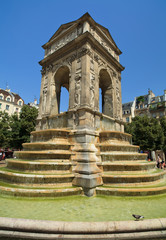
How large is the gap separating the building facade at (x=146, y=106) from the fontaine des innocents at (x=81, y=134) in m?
34.2

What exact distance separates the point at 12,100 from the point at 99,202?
50567 mm

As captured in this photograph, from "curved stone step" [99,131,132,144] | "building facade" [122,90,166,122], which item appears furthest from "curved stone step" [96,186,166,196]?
"building facade" [122,90,166,122]

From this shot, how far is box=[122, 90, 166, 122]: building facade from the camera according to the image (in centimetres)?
4356

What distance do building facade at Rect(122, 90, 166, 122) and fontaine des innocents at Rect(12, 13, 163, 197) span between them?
112 ft

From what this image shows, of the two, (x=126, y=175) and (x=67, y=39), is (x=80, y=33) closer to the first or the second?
(x=67, y=39)

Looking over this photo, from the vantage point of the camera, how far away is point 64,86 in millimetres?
15406

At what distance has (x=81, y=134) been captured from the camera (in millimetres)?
8070

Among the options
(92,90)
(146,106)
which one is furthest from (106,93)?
(146,106)

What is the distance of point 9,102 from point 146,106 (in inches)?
1895

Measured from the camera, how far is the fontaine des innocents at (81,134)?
229 inches

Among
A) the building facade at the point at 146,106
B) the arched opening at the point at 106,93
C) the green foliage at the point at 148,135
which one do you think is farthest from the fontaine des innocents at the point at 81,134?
the building facade at the point at 146,106

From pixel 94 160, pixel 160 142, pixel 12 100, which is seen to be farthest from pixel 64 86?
pixel 12 100

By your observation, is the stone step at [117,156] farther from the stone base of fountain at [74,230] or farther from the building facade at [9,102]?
the building facade at [9,102]

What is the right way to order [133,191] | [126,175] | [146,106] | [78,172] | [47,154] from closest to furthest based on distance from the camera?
1. [133,191]
2. [126,175]
3. [78,172]
4. [47,154]
5. [146,106]
